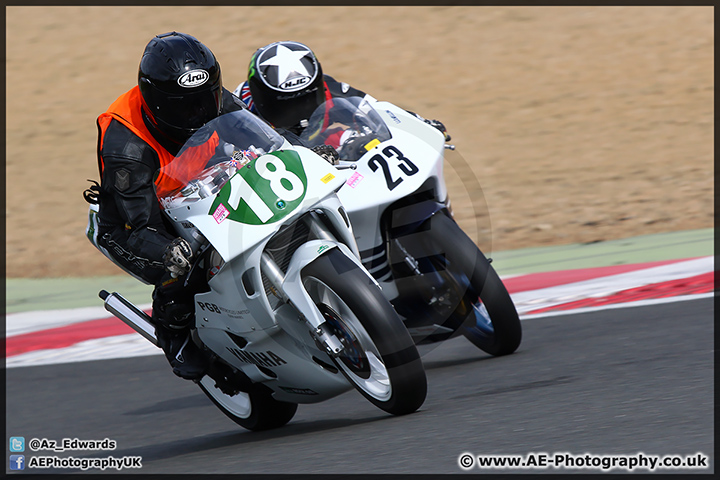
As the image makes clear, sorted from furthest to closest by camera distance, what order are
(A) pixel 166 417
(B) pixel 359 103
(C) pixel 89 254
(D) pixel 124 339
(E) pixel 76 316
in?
(C) pixel 89 254, (E) pixel 76 316, (D) pixel 124 339, (A) pixel 166 417, (B) pixel 359 103

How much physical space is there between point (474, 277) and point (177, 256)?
1.70 meters

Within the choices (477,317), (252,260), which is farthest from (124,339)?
(252,260)

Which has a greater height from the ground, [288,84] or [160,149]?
[160,149]

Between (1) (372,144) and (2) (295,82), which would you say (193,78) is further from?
(2) (295,82)

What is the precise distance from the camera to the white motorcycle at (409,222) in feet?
16.9

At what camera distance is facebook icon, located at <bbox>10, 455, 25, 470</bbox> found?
4953 millimetres

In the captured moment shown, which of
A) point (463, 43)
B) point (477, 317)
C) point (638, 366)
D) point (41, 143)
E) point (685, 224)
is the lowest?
point (41, 143)

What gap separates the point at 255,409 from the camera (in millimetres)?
5117

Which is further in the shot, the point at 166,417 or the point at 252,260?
the point at 166,417

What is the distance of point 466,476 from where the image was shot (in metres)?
3.41

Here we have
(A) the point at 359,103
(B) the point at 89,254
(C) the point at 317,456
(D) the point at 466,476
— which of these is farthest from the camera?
(B) the point at 89,254

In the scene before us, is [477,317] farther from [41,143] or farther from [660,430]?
[41,143]

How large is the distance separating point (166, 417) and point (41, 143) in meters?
10.5

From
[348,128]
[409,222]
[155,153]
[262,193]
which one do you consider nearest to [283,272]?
[262,193]
